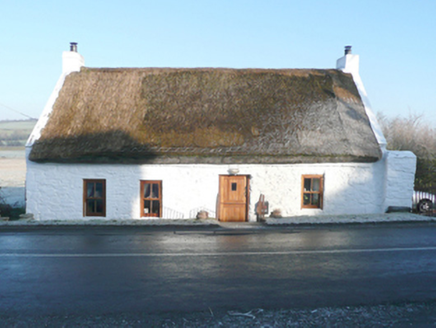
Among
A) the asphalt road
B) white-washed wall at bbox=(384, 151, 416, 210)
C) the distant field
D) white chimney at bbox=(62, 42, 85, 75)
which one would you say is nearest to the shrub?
white-washed wall at bbox=(384, 151, 416, 210)

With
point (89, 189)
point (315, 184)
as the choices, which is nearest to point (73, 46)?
point (89, 189)

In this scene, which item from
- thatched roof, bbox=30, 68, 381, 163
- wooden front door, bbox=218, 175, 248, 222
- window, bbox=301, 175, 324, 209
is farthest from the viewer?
window, bbox=301, 175, 324, 209

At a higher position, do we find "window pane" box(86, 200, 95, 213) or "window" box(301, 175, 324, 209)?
"window" box(301, 175, 324, 209)

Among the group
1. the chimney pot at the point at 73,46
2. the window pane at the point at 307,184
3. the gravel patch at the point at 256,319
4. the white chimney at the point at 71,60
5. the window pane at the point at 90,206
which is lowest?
the gravel patch at the point at 256,319

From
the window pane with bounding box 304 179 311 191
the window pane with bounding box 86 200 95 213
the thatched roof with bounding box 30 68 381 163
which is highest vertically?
the thatched roof with bounding box 30 68 381 163

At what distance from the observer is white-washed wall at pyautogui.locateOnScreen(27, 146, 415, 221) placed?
13.7 meters

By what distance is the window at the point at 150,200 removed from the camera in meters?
13.9

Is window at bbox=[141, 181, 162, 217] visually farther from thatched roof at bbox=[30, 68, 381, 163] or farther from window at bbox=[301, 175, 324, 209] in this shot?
window at bbox=[301, 175, 324, 209]

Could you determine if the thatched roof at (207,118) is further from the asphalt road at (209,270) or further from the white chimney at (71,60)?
the asphalt road at (209,270)

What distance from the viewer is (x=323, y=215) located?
1400cm

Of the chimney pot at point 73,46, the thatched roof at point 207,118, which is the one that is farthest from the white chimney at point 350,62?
→ the chimney pot at point 73,46

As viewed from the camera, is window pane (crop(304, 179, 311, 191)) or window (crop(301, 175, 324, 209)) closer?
window (crop(301, 175, 324, 209))

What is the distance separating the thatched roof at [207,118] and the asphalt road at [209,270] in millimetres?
3475

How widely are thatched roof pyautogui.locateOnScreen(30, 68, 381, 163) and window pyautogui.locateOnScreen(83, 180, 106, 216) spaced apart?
1.01 metres
